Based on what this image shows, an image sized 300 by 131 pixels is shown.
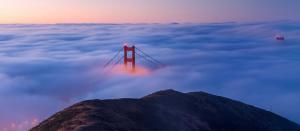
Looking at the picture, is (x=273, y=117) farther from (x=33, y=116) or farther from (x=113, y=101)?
(x=33, y=116)

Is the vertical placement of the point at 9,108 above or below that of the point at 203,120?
below

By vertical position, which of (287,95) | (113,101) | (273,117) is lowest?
(287,95)

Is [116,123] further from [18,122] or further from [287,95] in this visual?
[287,95]

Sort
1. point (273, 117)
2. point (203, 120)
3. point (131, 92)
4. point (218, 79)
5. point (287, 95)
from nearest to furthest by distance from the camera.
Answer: point (203, 120)
point (273, 117)
point (131, 92)
point (287, 95)
point (218, 79)

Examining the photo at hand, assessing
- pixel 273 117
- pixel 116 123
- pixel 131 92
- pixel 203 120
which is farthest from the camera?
pixel 131 92

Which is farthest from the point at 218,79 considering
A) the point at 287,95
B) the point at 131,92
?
the point at 131,92

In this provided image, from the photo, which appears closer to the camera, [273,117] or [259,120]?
[259,120]
